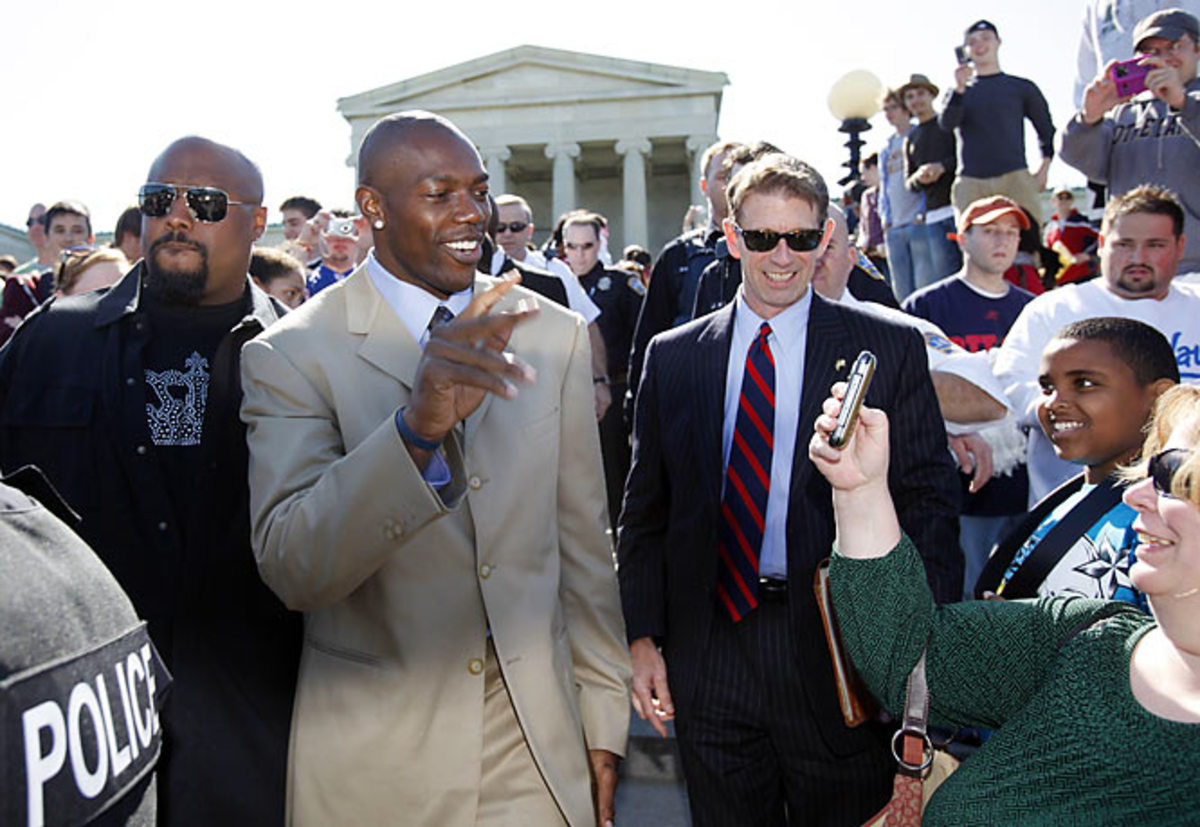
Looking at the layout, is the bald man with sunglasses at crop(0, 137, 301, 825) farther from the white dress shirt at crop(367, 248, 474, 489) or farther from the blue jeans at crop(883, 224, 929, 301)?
the blue jeans at crop(883, 224, 929, 301)

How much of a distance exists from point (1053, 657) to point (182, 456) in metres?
2.24

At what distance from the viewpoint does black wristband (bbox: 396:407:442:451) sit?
179cm

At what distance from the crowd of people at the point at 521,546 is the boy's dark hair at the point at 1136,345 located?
1 cm


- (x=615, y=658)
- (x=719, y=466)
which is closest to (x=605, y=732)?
(x=615, y=658)

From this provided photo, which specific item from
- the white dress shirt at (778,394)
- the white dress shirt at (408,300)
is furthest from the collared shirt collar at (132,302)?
the white dress shirt at (778,394)

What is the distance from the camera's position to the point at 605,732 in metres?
2.34

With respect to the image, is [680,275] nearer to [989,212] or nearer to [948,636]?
[989,212]

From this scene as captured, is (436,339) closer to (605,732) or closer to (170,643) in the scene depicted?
(605,732)

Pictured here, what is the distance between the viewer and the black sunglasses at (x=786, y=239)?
297 cm

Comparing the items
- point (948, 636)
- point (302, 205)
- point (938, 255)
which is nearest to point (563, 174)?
point (938, 255)

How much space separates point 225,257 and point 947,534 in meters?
2.29

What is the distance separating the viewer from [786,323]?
304 cm

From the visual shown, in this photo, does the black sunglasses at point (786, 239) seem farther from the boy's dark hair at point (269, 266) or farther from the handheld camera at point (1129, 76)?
the handheld camera at point (1129, 76)

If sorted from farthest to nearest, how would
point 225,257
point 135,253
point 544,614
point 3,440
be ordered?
point 135,253
point 225,257
point 3,440
point 544,614
